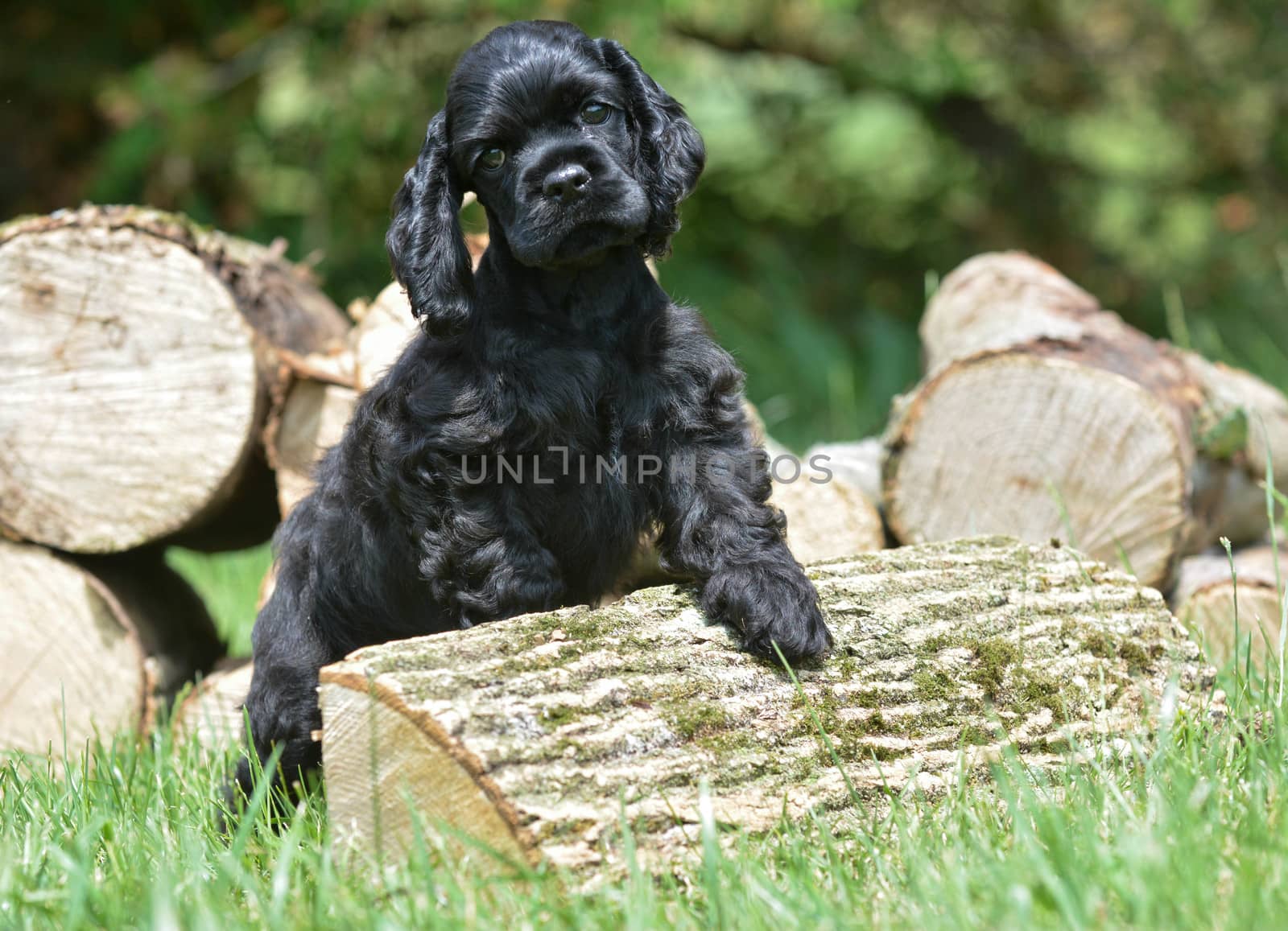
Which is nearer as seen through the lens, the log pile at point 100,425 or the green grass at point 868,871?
the green grass at point 868,871

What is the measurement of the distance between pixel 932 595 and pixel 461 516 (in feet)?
3.45

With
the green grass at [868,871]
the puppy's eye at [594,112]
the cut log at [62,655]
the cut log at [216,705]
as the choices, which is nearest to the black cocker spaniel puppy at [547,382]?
the puppy's eye at [594,112]

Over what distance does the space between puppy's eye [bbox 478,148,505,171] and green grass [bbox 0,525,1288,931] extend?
1.41 m

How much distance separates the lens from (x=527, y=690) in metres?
2.19

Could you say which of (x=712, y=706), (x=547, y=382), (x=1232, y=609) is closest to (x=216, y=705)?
(x=547, y=382)

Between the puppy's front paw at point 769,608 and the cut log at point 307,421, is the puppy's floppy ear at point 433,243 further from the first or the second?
the cut log at point 307,421

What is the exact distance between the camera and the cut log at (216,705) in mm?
3633

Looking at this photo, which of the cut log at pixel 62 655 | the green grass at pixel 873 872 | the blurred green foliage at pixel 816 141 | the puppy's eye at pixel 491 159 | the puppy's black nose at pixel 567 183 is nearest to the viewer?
the green grass at pixel 873 872

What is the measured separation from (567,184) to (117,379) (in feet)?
6.04

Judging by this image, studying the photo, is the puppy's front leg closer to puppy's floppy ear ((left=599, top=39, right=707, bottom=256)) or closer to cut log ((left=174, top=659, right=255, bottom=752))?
puppy's floppy ear ((left=599, top=39, right=707, bottom=256))

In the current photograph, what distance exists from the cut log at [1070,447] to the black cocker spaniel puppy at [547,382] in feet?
3.84

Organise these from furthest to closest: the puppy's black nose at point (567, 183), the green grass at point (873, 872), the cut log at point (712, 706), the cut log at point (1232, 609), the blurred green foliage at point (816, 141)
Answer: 1. the blurred green foliage at point (816, 141)
2. the cut log at point (1232, 609)
3. the puppy's black nose at point (567, 183)
4. the cut log at point (712, 706)
5. the green grass at point (873, 872)

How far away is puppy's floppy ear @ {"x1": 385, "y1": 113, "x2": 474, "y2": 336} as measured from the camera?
2.65 metres

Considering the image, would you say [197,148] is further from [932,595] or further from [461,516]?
[932,595]
